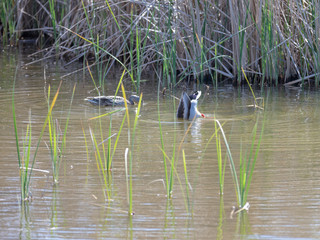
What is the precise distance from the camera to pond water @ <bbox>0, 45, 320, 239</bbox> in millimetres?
3373

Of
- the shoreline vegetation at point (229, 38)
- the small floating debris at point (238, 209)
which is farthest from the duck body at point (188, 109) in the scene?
the small floating debris at point (238, 209)

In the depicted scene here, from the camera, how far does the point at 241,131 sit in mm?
5848

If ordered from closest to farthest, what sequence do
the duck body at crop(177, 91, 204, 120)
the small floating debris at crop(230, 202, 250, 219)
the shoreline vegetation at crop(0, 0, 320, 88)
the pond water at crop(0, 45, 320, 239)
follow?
1. the pond water at crop(0, 45, 320, 239)
2. the small floating debris at crop(230, 202, 250, 219)
3. the duck body at crop(177, 91, 204, 120)
4. the shoreline vegetation at crop(0, 0, 320, 88)

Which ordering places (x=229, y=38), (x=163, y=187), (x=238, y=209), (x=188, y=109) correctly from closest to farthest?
(x=238, y=209) → (x=163, y=187) → (x=188, y=109) → (x=229, y=38)

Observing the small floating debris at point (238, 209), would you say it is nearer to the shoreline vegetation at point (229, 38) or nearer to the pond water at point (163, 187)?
the pond water at point (163, 187)

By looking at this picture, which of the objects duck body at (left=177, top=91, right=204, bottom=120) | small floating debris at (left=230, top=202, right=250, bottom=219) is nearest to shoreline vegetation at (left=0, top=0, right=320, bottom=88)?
→ duck body at (left=177, top=91, right=204, bottom=120)

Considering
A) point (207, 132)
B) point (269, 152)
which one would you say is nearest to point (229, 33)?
point (207, 132)

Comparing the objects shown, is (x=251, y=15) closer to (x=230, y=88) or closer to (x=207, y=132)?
(x=230, y=88)

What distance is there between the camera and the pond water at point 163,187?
3.37 meters

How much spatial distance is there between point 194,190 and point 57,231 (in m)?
1.02

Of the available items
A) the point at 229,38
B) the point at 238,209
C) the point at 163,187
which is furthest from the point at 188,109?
Result: the point at 238,209

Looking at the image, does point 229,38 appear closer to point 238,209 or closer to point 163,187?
point 163,187

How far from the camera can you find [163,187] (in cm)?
407

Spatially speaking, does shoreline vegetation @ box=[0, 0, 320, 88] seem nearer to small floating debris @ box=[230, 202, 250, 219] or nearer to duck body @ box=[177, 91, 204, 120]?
duck body @ box=[177, 91, 204, 120]
